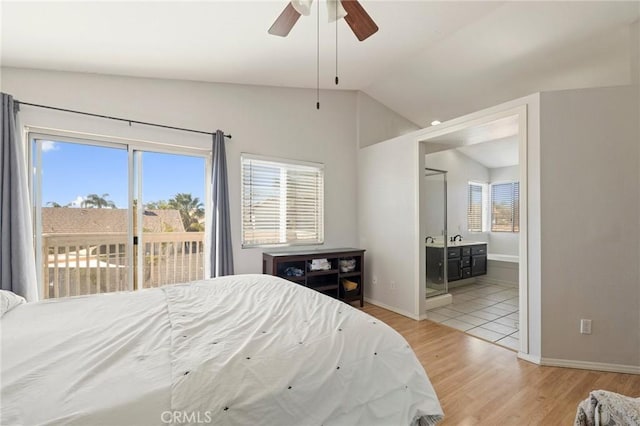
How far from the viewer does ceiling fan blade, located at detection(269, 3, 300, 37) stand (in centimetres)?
175

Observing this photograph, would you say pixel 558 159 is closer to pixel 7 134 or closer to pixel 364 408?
pixel 364 408

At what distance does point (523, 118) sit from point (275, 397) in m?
3.00

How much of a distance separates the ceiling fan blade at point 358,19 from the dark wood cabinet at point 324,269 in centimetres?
247

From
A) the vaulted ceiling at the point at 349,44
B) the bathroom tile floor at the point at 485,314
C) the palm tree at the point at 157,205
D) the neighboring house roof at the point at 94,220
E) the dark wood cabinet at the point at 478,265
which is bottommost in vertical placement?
the bathroom tile floor at the point at 485,314

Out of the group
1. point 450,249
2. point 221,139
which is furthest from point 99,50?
point 450,249

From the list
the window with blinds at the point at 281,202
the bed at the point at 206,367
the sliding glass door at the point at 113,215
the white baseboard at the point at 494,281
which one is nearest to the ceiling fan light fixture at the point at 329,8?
the bed at the point at 206,367

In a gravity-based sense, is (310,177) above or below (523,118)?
below

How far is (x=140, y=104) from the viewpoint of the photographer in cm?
296

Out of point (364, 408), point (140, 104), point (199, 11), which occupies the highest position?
point (199, 11)

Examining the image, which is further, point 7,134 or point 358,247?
point 358,247

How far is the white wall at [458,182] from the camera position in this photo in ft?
18.1

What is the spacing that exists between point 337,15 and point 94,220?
2901 mm

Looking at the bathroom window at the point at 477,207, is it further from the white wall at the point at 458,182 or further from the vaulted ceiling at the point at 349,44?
the vaulted ceiling at the point at 349,44

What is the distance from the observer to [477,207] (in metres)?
6.18
